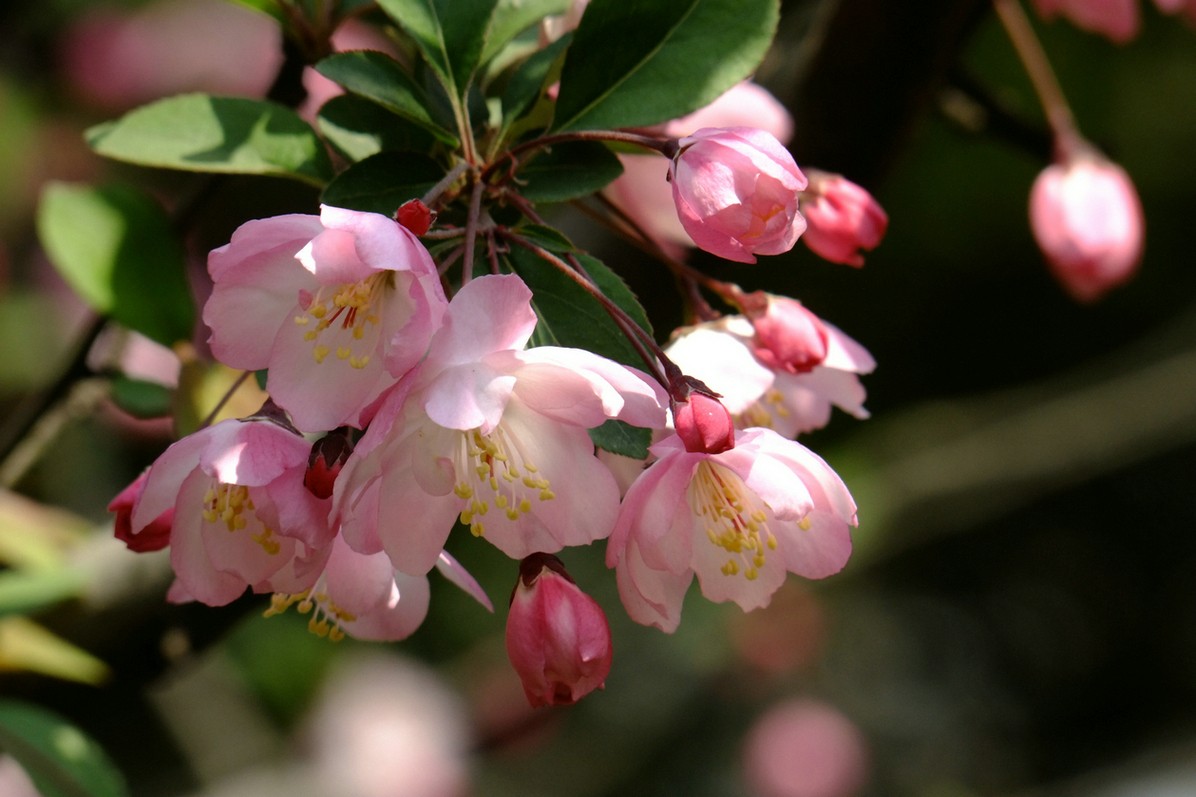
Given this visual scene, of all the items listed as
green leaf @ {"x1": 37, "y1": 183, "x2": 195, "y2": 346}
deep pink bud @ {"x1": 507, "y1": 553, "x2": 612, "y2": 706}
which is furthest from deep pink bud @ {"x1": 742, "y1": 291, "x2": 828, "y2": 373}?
green leaf @ {"x1": 37, "y1": 183, "x2": 195, "y2": 346}

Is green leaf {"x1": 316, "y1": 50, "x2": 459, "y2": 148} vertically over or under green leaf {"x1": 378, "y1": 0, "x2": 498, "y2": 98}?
under

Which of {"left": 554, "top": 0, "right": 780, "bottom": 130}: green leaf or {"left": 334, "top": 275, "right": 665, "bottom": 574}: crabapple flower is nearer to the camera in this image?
{"left": 334, "top": 275, "right": 665, "bottom": 574}: crabapple flower

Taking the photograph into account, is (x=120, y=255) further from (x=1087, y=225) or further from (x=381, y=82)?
(x=1087, y=225)

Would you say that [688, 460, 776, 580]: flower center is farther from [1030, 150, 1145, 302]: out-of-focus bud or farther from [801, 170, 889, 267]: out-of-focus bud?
[1030, 150, 1145, 302]: out-of-focus bud

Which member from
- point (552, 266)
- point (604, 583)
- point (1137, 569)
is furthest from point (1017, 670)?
point (552, 266)

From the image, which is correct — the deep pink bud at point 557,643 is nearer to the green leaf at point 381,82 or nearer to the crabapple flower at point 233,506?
the crabapple flower at point 233,506

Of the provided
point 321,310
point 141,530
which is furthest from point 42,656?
point 321,310

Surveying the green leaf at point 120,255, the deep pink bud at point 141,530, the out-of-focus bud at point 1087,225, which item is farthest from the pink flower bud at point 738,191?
the out-of-focus bud at point 1087,225

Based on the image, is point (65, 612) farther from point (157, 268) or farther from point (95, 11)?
point (95, 11)
